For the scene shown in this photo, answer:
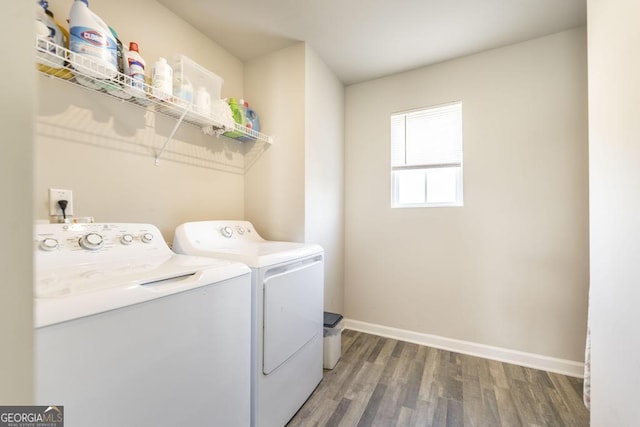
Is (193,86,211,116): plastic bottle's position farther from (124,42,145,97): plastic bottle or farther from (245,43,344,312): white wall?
(245,43,344,312): white wall

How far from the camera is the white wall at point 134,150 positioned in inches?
44.3

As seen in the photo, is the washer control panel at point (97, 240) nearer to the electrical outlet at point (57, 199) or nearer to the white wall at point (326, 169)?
the electrical outlet at point (57, 199)

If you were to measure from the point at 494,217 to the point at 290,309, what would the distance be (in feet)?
5.79

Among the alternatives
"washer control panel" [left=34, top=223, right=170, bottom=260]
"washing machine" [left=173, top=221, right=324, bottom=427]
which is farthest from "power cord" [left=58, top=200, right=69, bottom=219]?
"washing machine" [left=173, top=221, right=324, bottom=427]

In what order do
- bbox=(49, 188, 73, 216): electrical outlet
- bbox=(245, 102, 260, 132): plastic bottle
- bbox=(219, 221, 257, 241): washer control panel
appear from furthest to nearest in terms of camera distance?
bbox=(245, 102, 260, 132): plastic bottle, bbox=(219, 221, 257, 241): washer control panel, bbox=(49, 188, 73, 216): electrical outlet

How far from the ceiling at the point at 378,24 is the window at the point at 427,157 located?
493mm

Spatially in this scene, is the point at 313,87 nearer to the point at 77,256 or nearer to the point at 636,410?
the point at 77,256

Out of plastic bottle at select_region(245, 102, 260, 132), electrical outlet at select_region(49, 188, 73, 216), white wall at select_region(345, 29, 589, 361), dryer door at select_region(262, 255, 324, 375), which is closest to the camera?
electrical outlet at select_region(49, 188, 73, 216)

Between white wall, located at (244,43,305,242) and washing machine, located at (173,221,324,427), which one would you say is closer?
washing machine, located at (173,221,324,427)

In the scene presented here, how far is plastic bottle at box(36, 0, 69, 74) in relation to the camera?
36.4 inches

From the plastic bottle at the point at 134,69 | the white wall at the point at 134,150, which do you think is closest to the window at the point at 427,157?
the white wall at the point at 134,150

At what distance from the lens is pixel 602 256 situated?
1061 mm

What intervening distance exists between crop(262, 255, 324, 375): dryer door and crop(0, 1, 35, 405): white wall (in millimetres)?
875

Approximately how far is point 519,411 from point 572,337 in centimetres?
76
